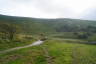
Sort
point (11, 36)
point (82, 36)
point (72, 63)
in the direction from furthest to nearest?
point (82, 36), point (11, 36), point (72, 63)

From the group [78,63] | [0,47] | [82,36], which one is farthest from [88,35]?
[78,63]

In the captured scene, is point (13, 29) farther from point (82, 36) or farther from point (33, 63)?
point (82, 36)

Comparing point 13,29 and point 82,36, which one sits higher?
point 13,29

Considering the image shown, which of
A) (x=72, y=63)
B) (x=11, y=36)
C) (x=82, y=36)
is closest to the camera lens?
(x=72, y=63)

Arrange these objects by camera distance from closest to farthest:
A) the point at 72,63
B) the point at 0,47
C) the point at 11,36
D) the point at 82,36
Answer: the point at 72,63 → the point at 0,47 → the point at 11,36 → the point at 82,36

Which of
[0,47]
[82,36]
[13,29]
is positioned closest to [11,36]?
[13,29]

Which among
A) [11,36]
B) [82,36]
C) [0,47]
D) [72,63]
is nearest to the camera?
[72,63]

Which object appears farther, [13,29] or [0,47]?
[13,29]

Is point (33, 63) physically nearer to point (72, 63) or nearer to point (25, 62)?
point (25, 62)

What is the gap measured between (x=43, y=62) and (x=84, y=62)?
45.3ft

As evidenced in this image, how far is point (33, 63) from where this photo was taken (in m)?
50.9

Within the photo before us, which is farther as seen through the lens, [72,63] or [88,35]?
[88,35]

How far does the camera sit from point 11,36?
11225cm

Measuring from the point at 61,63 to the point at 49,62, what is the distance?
405 centimetres
